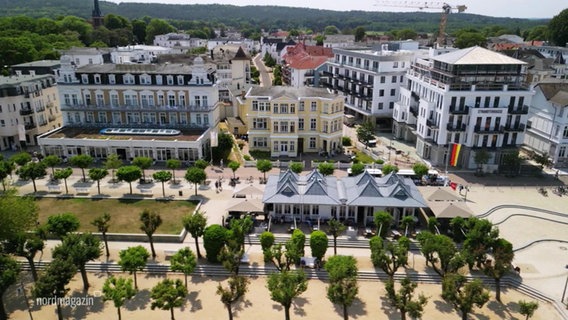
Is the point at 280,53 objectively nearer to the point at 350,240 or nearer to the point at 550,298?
the point at 350,240

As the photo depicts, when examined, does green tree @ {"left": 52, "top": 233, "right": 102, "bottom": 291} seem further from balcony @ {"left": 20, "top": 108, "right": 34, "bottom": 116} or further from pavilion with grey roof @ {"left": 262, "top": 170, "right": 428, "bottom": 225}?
balcony @ {"left": 20, "top": 108, "right": 34, "bottom": 116}

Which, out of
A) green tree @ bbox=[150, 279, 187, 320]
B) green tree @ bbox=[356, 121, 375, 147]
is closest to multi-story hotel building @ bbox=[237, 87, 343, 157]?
green tree @ bbox=[356, 121, 375, 147]

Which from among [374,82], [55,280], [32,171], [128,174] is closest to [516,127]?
[374,82]

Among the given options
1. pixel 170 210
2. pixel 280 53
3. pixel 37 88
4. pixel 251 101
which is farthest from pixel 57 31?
pixel 170 210

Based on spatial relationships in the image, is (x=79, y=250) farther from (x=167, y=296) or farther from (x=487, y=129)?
(x=487, y=129)

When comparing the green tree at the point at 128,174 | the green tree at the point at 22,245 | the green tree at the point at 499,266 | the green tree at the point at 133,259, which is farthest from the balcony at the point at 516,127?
the green tree at the point at 22,245

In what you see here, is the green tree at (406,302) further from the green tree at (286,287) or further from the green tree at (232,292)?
the green tree at (232,292)
